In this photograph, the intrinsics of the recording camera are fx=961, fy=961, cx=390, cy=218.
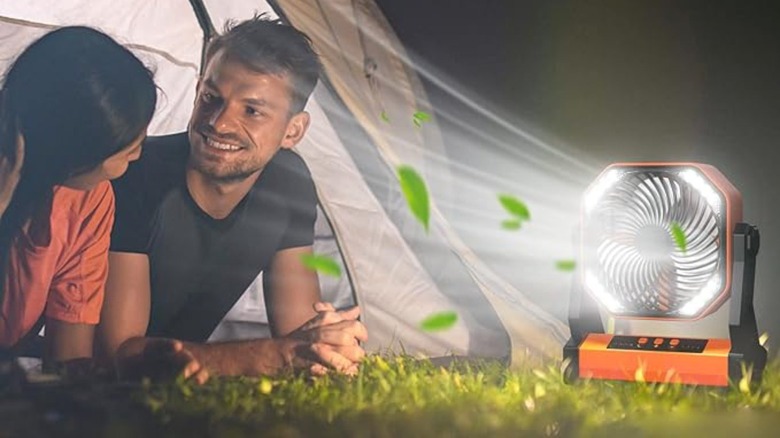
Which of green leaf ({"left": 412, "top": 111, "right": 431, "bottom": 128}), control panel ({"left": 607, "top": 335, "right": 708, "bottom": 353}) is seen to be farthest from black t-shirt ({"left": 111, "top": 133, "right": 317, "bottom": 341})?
control panel ({"left": 607, "top": 335, "right": 708, "bottom": 353})

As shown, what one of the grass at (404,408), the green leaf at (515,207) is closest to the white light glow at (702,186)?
the grass at (404,408)

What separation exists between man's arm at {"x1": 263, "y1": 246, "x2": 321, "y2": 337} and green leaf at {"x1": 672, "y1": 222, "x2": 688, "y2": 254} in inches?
38.4

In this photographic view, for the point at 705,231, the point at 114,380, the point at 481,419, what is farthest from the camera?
the point at 114,380

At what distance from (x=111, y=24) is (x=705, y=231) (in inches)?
64.4

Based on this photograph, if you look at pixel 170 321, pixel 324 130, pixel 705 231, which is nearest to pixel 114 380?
pixel 170 321

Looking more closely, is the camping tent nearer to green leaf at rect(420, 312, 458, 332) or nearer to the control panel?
green leaf at rect(420, 312, 458, 332)

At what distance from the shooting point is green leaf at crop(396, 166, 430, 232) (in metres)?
2.78

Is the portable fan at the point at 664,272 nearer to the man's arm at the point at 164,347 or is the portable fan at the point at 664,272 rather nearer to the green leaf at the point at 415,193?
the green leaf at the point at 415,193

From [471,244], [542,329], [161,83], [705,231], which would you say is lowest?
[542,329]

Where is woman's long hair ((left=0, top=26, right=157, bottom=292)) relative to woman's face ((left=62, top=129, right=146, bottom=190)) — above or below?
above

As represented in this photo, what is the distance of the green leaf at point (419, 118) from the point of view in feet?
9.18

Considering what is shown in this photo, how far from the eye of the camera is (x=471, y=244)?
2.83 m

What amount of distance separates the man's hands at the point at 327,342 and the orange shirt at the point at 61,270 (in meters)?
0.54

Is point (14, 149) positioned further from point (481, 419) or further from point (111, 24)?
point (481, 419)
